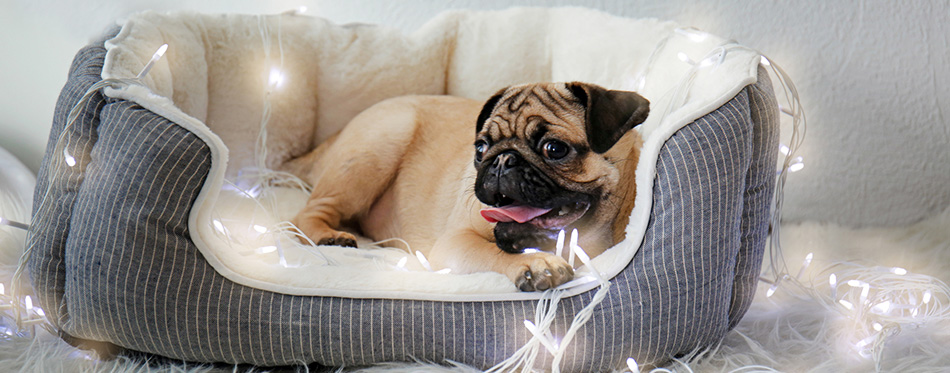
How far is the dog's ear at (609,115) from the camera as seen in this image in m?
1.50

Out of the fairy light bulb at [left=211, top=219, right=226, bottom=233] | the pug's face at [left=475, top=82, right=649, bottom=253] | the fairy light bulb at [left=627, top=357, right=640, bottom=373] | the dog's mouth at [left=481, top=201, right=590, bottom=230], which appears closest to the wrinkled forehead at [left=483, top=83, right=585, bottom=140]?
the pug's face at [left=475, top=82, right=649, bottom=253]

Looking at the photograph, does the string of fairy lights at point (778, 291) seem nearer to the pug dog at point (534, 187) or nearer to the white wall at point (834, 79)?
the pug dog at point (534, 187)

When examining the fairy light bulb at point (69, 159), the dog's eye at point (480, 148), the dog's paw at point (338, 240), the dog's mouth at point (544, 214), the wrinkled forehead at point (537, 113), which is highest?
the wrinkled forehead at point (537, 113)

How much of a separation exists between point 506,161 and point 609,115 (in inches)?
9.9

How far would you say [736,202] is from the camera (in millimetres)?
1510

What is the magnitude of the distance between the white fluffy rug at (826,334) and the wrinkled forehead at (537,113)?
56 centimetres

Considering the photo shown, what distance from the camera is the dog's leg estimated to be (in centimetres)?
215

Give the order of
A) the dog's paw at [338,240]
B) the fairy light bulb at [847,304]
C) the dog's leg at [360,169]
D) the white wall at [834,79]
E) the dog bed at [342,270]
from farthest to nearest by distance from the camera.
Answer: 1. the white wall at [834,79]
2. the dog's leg at [360,169]
3. the dog's paw at [338,240]
4. the fairy light bulb at [847,304]
5. the dog bed at [342,270]

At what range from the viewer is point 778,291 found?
6.70 ft

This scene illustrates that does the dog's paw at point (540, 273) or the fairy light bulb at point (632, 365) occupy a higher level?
the dog's paw at point (540, 273)

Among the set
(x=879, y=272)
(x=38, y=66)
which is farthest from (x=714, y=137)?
(x=38, y=66)

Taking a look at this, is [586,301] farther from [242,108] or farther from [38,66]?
[38,66]

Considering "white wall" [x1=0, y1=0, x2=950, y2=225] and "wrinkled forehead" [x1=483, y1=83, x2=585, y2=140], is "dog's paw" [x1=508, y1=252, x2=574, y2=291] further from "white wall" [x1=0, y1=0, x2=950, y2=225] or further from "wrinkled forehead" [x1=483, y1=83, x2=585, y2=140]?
"white wall" [x1=0, y1=0, x2=950, y2=225]

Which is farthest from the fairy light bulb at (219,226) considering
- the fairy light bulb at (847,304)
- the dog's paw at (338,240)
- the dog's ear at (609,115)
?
the fairy light bulb at (847,304)
